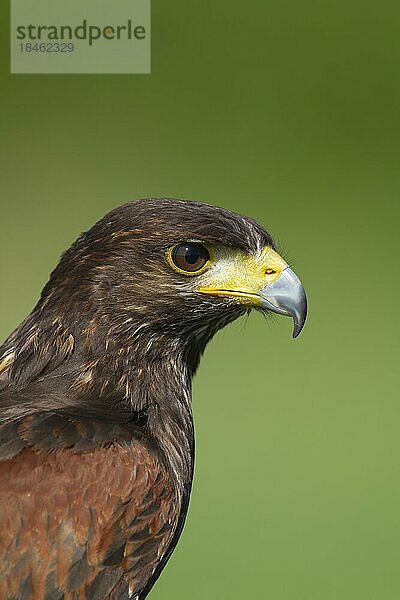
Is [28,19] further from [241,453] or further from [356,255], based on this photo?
[241,453]

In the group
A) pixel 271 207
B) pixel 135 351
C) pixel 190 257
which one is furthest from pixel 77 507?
pixel 271 207

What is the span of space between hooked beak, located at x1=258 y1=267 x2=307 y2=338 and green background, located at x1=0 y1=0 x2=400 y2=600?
3.50m

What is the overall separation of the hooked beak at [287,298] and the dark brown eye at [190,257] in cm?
20

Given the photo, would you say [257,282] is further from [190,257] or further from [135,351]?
[135,351]

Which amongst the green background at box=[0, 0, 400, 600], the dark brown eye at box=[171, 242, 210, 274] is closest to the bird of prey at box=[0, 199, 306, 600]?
the dark brown eye at box=[171, 242, 210, 274]

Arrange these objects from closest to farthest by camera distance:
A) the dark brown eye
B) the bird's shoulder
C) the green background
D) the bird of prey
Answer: the bird's shoulder
the bird of prey
the dark brown eye
the green background

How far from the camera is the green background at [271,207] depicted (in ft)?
26.8

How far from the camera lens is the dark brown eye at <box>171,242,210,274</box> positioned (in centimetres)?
398

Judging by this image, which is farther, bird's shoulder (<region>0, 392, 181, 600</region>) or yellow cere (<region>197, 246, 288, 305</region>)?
yellow cere (<region>197, 246, 288, 305</region>)

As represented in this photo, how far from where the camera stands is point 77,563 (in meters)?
3.63

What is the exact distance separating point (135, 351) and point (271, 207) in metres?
6.87

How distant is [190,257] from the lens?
400 centimetres

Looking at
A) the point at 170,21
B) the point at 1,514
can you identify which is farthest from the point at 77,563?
the point at 170,21

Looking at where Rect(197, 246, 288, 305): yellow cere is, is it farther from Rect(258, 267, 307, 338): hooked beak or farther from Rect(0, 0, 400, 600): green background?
Rect(0, 0, 400, 600): green background
